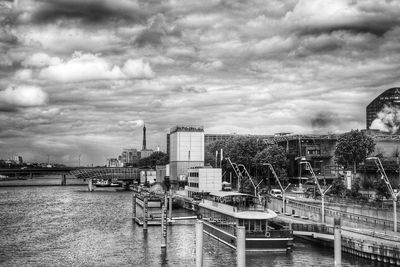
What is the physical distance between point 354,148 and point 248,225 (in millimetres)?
82202

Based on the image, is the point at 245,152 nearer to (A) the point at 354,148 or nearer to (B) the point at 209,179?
(B) the point at 209,179

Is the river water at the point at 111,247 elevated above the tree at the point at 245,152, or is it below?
below

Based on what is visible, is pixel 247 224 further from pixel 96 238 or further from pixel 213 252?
pixel 96 238

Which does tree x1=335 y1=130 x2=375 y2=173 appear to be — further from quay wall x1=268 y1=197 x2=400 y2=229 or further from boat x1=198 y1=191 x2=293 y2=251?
boat x1=198 y1=191 x2=293 y2=251

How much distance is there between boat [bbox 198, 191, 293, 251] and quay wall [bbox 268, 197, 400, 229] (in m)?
11.6

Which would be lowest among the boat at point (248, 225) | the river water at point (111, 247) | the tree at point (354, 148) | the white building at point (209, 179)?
the river water at point (111, 247)

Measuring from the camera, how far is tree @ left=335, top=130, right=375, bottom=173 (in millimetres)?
142875

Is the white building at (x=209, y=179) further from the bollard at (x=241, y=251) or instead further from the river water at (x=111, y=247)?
the bollard at (x=241, y=251)

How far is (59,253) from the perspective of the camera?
7450 centimetres

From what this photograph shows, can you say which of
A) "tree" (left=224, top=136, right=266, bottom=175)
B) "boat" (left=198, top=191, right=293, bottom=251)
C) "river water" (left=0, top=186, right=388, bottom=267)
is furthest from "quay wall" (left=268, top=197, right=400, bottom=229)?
"tree" (left=224, top=136, right=266, bottom=175)

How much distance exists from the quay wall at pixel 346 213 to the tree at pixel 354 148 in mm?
→ 35072

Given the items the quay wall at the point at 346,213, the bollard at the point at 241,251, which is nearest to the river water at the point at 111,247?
the quay wall at the point at 346,213

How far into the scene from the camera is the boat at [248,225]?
67.2m

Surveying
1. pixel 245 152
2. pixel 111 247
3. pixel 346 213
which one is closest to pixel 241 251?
pixel 111 247
